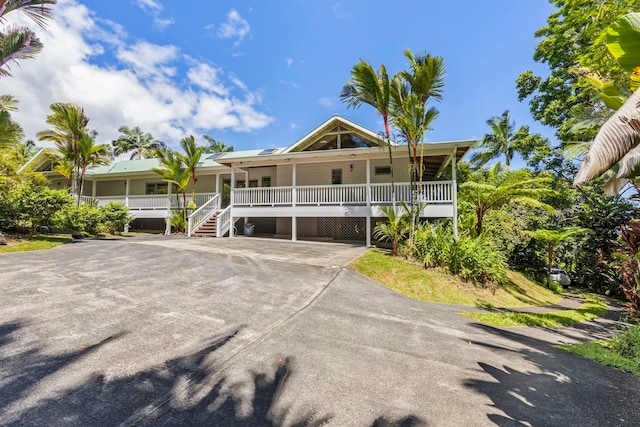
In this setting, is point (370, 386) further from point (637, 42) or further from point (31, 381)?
point (637, 42)

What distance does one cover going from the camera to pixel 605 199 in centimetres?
1485

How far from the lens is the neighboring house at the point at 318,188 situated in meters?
12.6

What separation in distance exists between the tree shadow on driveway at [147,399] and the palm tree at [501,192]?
11.4 meters

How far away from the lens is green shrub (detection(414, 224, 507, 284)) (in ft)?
29.7

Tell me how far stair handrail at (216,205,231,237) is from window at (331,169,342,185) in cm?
603

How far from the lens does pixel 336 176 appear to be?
52.5 ft

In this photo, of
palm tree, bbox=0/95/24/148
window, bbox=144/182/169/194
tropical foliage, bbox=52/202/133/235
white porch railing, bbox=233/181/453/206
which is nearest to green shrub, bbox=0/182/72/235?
palm tree, bbox=0/95/24/148

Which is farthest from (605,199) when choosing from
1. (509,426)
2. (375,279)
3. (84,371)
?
(84,371)

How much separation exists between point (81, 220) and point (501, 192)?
18.5 meters

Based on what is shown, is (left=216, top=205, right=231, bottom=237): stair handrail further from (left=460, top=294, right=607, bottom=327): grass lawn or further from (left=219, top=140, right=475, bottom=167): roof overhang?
(left=460, top=294, right=607, bottom=327): grass lawn

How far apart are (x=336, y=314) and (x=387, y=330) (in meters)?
0.95

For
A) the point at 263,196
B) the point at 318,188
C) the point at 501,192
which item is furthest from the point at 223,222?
the point at 501,192

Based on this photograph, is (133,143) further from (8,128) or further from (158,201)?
(8,128)

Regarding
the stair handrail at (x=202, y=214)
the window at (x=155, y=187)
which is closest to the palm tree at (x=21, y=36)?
the stair handrail at (x=202, y=214)
